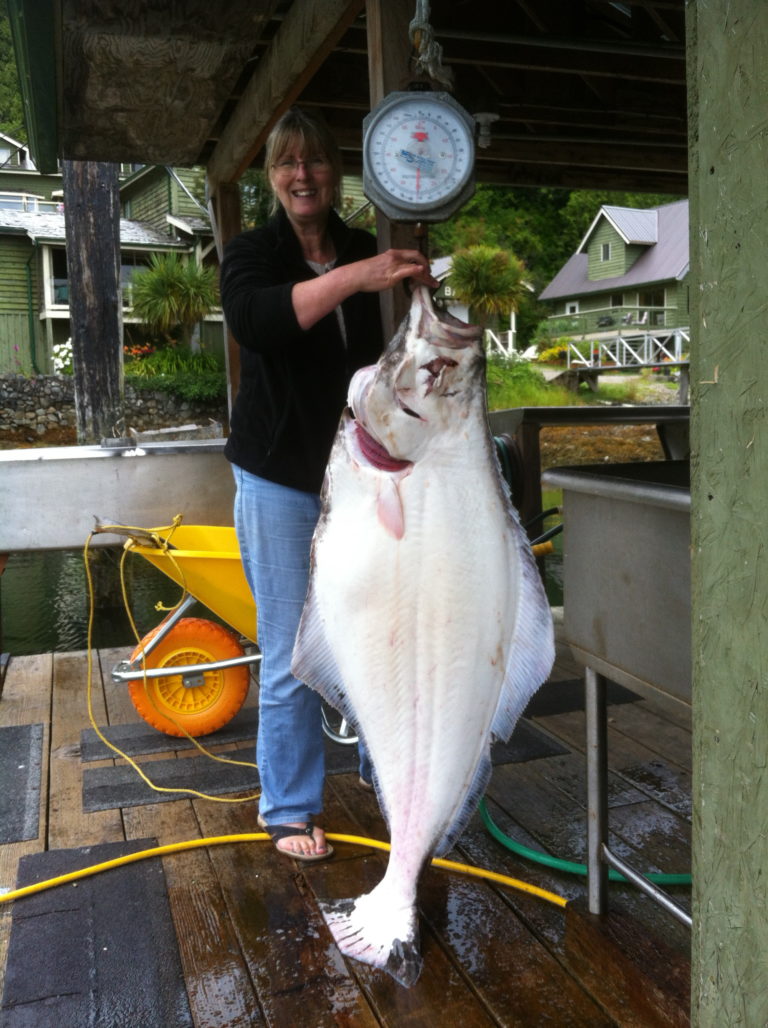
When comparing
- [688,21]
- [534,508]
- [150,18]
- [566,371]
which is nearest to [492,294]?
[566,371]

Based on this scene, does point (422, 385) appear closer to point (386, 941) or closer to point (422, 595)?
point (422, 595)

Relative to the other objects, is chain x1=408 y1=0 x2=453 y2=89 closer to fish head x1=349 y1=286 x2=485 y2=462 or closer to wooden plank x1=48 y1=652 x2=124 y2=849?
fish head x1=349 y1=286 x2=485 y2=462

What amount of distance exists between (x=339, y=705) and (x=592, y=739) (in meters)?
0.68

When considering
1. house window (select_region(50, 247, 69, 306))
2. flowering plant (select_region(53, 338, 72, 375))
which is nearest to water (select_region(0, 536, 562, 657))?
flowering plant (select_region(53, 338, 72, 375))

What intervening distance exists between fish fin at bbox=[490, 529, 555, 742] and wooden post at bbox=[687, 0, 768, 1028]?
402mm

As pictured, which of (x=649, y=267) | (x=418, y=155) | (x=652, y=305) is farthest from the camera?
(x=652, y=305)

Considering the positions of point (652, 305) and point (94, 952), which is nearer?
point (94, 952)

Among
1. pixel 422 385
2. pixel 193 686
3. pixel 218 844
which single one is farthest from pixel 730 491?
pixel 193 686

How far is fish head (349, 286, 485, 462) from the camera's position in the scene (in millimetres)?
1629

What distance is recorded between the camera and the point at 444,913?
8.04 feet

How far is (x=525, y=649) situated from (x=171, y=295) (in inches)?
930

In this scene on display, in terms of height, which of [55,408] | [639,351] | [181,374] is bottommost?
[55,408]

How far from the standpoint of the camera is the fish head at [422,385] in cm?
163

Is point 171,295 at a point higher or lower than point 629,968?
higher
